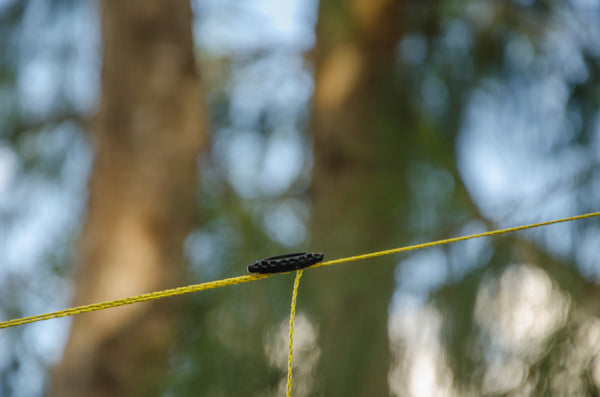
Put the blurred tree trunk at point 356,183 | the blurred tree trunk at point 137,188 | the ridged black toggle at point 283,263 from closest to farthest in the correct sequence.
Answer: the ridged black toggle at point 283,263, the blurred tree trunk at point 356,183, the blurred tree trunk at point 137,188

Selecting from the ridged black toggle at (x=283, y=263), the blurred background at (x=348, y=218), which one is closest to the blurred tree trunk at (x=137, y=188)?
the blurred background at (x=348, y=218)

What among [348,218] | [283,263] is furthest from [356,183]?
[283,263]

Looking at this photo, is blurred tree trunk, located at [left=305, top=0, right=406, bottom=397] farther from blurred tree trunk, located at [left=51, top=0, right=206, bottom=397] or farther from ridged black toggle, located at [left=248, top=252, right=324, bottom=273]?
ridged black toggle, located at [left=248, top=252, right=324, bottom=273]

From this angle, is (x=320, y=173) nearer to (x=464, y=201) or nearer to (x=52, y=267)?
(x=464, y=201)

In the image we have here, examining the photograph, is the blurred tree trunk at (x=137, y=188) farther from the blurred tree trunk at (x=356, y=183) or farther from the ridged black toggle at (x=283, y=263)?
the ridged black toggle at (x=283, y=263)

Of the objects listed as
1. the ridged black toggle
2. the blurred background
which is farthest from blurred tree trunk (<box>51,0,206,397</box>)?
the ridged black toggle

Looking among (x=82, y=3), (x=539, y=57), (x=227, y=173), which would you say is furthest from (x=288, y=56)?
(x=539, y=57)
